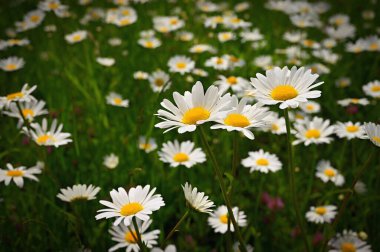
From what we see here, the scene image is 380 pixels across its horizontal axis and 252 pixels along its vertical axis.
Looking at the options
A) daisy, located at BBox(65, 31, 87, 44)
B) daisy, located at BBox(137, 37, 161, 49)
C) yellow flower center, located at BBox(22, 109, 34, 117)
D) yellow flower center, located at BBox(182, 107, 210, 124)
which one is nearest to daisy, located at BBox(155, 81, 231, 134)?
yellow flower center, located at BBox(182, 107, 210, 124)

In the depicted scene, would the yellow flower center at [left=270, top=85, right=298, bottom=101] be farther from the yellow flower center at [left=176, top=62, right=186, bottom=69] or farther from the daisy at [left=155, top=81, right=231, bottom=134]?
the yellow flower center at [left=176, top=62, right=186, bottom=69]

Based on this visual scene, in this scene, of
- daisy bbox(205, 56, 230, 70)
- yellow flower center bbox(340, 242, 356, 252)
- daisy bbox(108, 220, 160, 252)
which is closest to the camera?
daisy bbox(108, 220, 160, 252)

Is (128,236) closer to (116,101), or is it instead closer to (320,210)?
(320,210)

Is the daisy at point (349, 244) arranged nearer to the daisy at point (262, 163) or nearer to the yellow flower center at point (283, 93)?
the daisy at point (262, 163)

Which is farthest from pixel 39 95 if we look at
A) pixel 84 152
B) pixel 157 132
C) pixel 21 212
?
pixel 21 212

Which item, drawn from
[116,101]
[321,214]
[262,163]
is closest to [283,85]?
[262,163]

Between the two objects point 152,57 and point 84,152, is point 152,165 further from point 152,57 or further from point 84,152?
point 152,57
